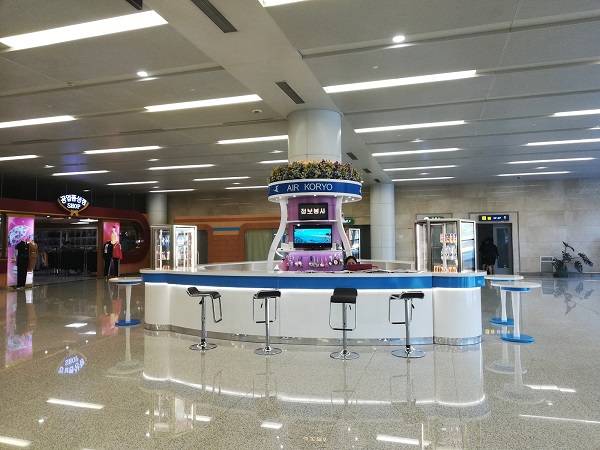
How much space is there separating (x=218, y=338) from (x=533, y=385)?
13.8 ft

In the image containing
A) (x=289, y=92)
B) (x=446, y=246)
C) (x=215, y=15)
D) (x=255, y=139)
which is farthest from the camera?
(x=255, y=139)

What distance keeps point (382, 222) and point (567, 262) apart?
24.8 ft

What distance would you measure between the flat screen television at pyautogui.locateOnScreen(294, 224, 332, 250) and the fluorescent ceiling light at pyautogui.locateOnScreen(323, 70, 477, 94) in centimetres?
237

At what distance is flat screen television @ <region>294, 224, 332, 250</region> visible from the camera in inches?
304

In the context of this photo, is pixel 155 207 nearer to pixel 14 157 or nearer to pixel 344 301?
pixel 14 157

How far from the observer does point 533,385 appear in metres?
4.25

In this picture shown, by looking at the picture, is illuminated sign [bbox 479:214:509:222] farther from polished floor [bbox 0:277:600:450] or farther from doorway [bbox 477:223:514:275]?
polished floor [bbox 0:277:600:450]

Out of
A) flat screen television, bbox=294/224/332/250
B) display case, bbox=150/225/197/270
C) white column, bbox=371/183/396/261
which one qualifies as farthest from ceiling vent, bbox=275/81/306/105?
white column, bbox=371/183/396/261

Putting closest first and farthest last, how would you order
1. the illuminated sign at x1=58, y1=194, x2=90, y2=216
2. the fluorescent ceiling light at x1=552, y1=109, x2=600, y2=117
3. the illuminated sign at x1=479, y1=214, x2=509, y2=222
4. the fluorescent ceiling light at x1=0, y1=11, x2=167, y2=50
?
the fluorescent ceiling light at x1=0, y1=11, x2=167, y2=50
the fluorescent ceiling light at x1=552, y1=109, x2=600, y2=117
the illuminated sign at x1=58, y1=194, x2=90, y2=216
the illuminated sign at x1=479, y1=214, x2=509, y2=222

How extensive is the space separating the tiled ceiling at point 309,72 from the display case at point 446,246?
7.73 feet

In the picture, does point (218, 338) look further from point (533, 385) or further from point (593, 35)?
point (593, 35)

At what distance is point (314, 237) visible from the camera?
25.3 ft

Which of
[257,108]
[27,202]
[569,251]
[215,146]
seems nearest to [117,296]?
[215,146]

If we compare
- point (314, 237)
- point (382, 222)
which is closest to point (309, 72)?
point (314, 237)
